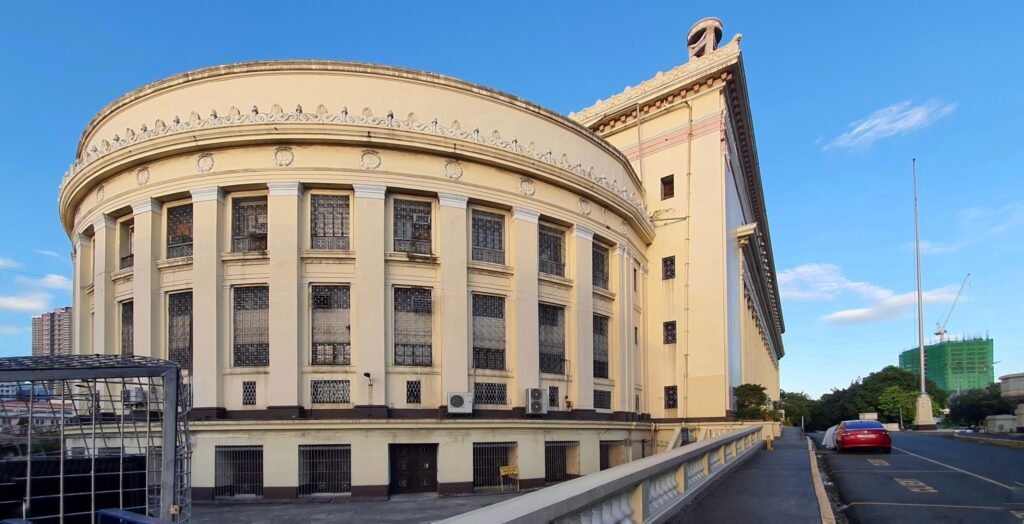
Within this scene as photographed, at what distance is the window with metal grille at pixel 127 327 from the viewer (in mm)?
20578

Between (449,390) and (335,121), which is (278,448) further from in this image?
(335,121)

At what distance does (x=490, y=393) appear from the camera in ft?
68.5

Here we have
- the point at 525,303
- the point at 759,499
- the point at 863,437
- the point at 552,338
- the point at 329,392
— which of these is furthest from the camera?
the point at 552,338

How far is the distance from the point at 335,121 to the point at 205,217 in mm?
4698

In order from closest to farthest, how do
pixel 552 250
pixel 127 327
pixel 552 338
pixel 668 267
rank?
pixel 127 327
pixel 552 338
pixel 552 250
pixel 668 267

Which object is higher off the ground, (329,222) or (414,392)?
(329,222)

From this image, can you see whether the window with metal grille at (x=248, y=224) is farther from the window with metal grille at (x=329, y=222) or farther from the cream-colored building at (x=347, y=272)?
the window with metal grille at (x=329, y=222)

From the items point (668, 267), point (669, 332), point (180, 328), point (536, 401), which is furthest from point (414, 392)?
point (668, 267)

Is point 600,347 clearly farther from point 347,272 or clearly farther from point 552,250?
point 347,272

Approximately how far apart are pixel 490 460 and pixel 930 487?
38.3 ft

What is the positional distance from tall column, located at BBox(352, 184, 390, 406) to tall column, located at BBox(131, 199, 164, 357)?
591 centimetres

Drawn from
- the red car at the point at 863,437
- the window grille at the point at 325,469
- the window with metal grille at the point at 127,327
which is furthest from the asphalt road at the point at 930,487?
the window with metal grille at the point at 127,327

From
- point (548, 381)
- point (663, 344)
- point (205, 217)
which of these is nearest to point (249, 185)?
point (205, 217)

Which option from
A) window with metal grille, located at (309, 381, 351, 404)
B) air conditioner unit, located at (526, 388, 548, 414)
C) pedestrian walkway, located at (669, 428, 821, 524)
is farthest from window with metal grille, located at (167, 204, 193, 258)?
pedestrian walkway, located at (669, 428, 821, 524)
